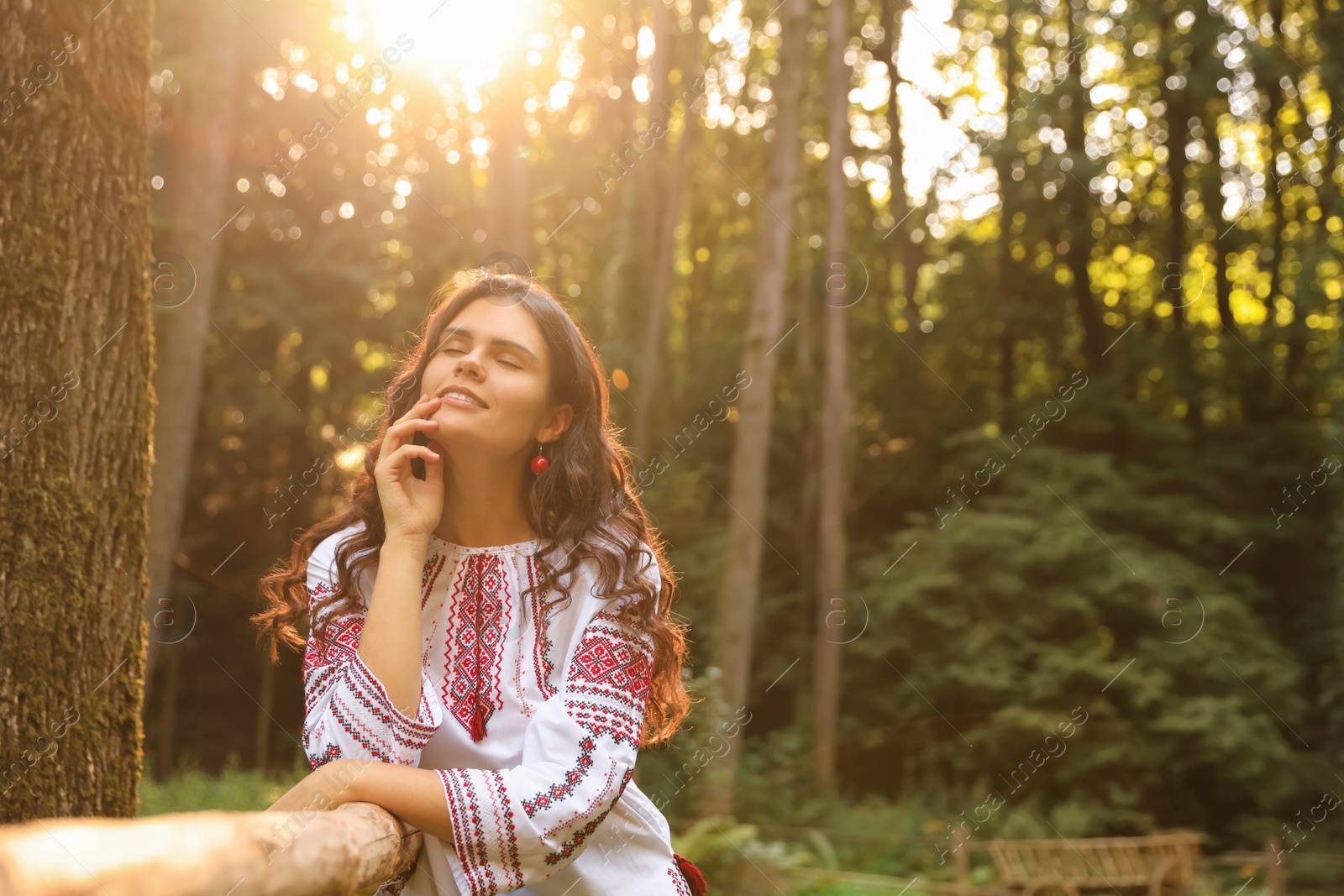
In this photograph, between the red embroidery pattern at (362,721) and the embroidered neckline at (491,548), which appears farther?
the embroidered neckline at (491,548)

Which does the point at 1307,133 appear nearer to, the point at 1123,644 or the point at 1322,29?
the point at 1322,29

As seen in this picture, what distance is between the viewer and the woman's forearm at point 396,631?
75.9 inches

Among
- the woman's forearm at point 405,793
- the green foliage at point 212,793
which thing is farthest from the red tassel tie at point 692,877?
the green foliage at point 212,793

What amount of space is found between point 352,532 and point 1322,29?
20000mm

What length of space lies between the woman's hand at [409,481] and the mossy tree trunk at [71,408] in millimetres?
877

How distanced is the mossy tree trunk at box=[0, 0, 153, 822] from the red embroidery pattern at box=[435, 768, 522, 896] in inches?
45.6

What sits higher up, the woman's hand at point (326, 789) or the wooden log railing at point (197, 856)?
the wooden log railing at point (197, 856)

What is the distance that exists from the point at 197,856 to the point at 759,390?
12.5 metres

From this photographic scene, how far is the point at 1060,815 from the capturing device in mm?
13641

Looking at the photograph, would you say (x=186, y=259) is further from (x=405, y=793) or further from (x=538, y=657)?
(x=405, y=793)

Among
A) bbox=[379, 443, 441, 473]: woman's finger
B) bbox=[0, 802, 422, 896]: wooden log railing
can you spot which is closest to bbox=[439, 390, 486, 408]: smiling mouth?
bbox=[379, 443, 441, 473]: woman's finger

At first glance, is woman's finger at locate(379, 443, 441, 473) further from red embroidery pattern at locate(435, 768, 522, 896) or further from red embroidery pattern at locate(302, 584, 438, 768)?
red embroidery pattern at locate(435, 768, 522, 896)

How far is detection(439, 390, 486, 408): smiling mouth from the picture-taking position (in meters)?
2.20

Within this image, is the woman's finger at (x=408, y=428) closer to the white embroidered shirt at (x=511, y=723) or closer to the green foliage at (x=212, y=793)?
the white embroidered shirt at (x=511, y=723)
